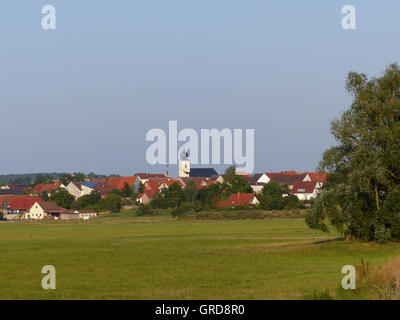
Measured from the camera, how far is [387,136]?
57.1 m

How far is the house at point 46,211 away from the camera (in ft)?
591

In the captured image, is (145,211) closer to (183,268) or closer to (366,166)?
(366,166)

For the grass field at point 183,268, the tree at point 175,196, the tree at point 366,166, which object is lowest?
the tree at point 175,196

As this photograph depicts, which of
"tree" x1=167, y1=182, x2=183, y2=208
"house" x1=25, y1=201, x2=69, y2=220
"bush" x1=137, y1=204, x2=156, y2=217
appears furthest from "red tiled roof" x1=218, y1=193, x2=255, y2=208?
"house" x1=25, y1=201, x2=69, y2=220

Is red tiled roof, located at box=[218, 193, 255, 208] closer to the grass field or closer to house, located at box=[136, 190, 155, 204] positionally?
house, located at box=[136, 190, 155, 204]

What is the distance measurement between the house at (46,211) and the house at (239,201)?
3635 cm

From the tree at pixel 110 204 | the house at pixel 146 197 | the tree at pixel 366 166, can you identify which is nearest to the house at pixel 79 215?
the tree at pixel 110 204

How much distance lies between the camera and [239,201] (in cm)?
16350

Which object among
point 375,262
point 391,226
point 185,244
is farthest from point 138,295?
point 185,244

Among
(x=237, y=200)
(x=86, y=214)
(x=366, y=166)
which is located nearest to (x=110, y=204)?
(x=86, y=214)

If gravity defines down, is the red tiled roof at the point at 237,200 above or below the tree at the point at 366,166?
below

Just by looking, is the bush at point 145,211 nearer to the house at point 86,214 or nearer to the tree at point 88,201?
the house at point 86,214

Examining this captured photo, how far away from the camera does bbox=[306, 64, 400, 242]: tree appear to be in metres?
56.7
